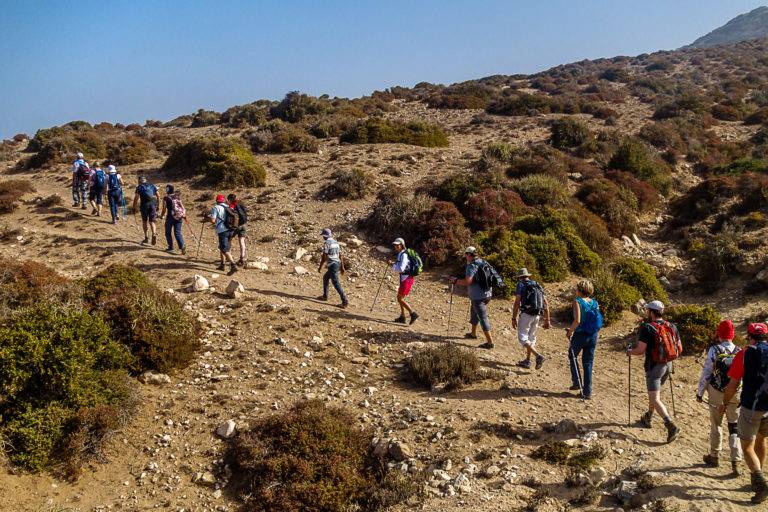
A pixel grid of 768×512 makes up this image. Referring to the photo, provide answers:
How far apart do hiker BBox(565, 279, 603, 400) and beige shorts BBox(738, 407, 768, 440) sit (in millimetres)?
2253

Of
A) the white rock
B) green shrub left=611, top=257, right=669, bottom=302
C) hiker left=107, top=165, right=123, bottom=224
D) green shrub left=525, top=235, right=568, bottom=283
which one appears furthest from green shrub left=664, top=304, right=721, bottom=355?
hiker left=107, top=165, right=123, bottom=224

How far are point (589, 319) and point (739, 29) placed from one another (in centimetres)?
16020

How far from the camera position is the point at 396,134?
87.5 feet

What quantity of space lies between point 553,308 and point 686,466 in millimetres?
6123

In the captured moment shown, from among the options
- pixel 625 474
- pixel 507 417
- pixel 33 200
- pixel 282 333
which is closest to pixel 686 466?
pixel 625 474

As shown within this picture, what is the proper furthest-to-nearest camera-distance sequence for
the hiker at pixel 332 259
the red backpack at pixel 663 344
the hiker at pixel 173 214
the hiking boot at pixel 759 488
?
1. the hiker at pixel 173 214
2. the hiker at pixel 332 259
3. the red backpack at pixel 663 344
4. the hiking boot at pixel 759 488

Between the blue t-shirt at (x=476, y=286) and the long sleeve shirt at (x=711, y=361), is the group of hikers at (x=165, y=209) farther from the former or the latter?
the long sleeve shirt at (x=711, y=361)

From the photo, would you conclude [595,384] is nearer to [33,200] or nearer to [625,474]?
[625,474]

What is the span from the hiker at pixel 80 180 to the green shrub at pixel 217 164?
170 inches

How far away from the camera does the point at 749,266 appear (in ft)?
41.7

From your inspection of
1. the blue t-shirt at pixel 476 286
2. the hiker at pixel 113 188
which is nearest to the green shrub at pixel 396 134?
the hiker at pixel 113 188

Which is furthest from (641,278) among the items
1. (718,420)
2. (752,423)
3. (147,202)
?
(147,202)

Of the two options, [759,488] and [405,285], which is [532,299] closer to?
[405,285]

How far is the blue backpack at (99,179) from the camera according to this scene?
1681cm
